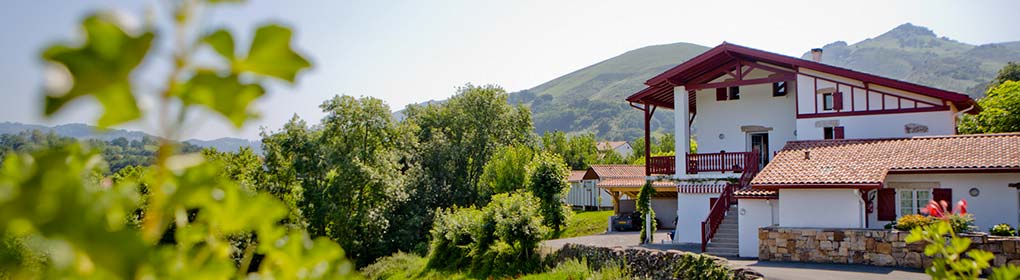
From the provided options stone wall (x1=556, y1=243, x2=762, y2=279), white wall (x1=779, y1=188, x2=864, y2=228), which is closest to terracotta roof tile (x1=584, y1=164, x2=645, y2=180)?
stone wall (x1=556, y1=243, x2=762, y2=279)

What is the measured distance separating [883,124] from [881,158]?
2.57m

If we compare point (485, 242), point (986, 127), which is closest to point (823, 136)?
point (485, 242)

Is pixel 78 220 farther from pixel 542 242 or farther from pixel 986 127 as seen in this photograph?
pixel 986 127

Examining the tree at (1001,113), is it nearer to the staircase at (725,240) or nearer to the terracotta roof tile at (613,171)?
the staircase at (725,240)

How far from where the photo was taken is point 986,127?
98.1 ft

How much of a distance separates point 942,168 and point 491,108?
3055 cm

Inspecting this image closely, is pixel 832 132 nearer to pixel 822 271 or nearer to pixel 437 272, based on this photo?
pixel 822 271

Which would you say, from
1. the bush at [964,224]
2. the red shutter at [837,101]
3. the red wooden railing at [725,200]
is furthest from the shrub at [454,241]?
the bush at [964,224]

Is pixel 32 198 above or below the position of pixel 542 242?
above

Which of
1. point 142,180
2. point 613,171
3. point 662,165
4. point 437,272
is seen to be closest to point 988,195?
point 662,165

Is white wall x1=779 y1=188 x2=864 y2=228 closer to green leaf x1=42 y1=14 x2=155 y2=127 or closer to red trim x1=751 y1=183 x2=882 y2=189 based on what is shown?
red trim x1=751 y1=183 x2=882 y2=189

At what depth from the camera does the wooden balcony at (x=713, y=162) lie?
21625 mm

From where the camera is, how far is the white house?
17406mm

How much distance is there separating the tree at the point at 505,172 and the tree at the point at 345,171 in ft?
17.3
